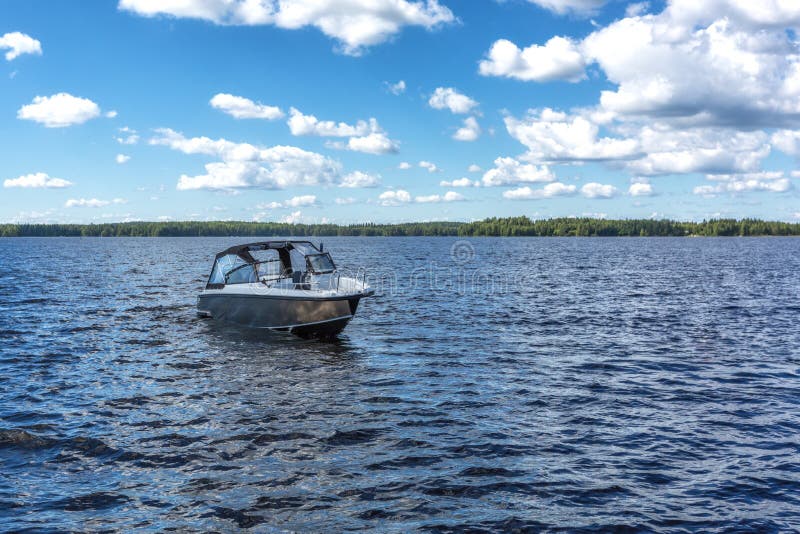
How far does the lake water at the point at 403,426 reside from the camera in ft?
31.1

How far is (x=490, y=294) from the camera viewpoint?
133ft

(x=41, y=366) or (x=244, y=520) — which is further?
(x=41, y=366)

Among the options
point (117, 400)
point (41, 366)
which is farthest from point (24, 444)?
point (41, 366)

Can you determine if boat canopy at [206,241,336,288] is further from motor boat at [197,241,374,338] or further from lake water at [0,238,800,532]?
lake water at [0,238,800,532]

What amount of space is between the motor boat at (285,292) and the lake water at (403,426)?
2.61ft

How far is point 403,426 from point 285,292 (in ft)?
36.9

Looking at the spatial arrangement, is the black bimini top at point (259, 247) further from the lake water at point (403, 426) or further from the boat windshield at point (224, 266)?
the lake water at point (403, 426)

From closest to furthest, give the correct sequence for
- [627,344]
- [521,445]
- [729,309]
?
[521,445], [627,344], [729,309]

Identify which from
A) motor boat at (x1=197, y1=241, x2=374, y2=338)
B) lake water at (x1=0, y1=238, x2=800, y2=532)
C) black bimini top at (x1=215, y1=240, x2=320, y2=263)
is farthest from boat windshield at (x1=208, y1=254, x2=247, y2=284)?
lake water at (x1=0, y1=238, x2=800, y2=532)

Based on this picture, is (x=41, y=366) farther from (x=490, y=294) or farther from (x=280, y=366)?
(x=490, y=294)

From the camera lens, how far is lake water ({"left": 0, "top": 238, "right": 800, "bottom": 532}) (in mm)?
9469

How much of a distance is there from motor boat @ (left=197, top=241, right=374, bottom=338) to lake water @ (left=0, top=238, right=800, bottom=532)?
80 centimetres

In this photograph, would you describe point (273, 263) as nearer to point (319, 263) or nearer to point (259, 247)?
point (259, 247)

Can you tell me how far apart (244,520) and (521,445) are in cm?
575
